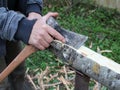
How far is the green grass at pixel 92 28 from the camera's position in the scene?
167 inches

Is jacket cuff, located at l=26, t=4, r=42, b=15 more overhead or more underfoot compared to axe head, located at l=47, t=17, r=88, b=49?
more underfoot

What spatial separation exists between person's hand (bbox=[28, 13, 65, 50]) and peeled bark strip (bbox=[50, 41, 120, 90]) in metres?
0.04

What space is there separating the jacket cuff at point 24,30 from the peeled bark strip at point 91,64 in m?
0.16

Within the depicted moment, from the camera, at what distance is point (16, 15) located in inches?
82.4

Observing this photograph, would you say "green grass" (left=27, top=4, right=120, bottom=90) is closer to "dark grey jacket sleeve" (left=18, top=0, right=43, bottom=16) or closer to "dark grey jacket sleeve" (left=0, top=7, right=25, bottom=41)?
"dark grey jacket sleeve" (left=18, top=0, right=43, bottom=16)

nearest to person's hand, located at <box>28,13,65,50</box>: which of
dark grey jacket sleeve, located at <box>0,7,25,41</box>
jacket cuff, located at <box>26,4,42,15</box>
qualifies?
dark grey jacket sleeve, located at <box>0,7,25,41</box>

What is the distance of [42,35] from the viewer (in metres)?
1.98

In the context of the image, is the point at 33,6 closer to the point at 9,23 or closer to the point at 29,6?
the point at 29,6

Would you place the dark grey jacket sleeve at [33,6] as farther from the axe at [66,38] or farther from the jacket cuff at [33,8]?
the axe at [66,38]

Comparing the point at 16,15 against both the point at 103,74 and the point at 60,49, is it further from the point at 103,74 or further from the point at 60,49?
the point at 103,74

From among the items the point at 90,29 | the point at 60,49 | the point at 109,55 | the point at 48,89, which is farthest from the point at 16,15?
the point at 90,29

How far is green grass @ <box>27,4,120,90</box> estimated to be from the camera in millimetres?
4254

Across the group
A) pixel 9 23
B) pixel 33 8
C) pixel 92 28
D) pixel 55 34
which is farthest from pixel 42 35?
pixel 92 28

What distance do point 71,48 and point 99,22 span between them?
3.45 meters
